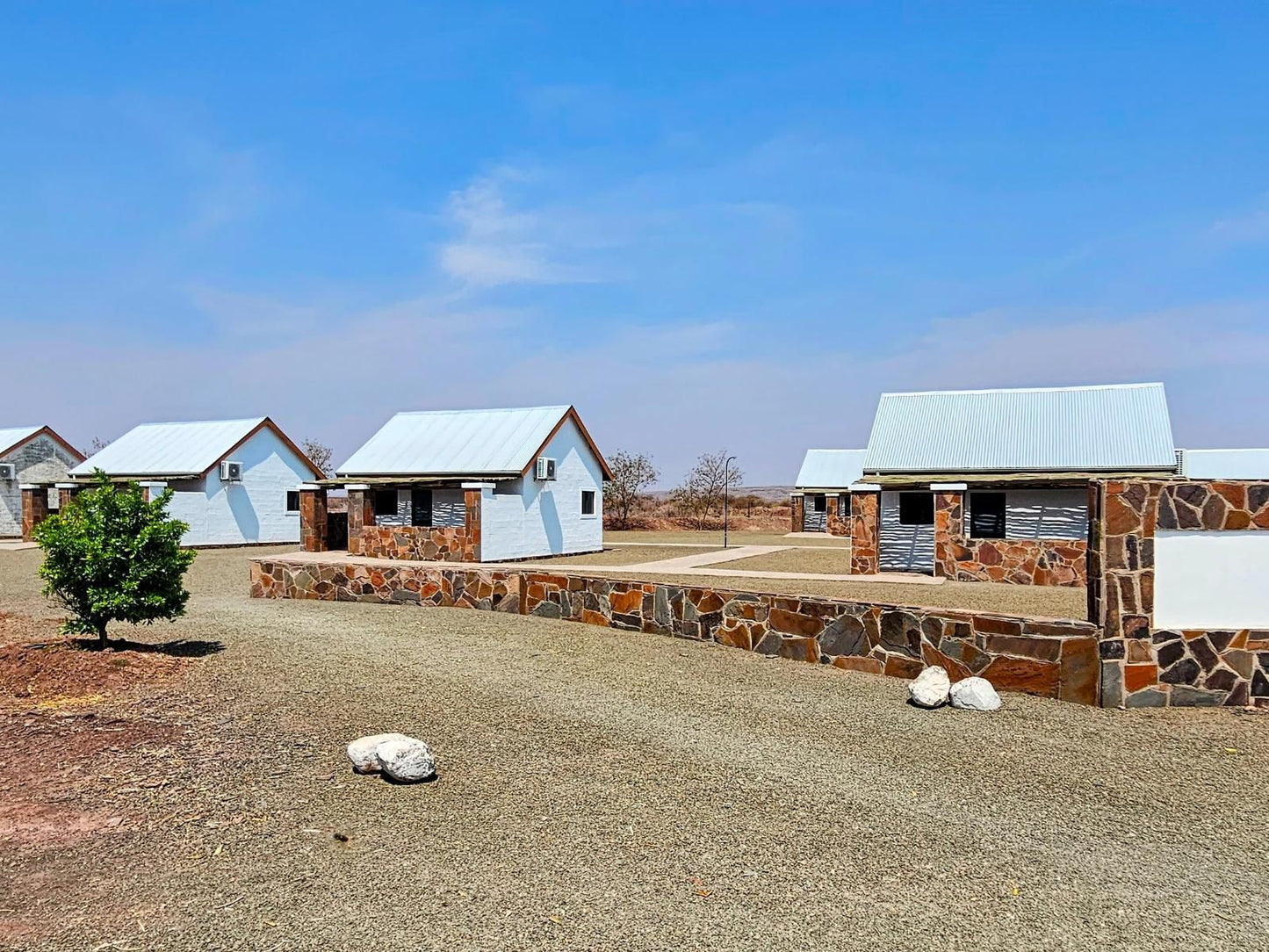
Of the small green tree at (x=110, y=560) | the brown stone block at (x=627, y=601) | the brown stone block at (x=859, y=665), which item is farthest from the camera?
the brown stone block at (x=627, y=601)

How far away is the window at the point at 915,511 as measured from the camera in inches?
941

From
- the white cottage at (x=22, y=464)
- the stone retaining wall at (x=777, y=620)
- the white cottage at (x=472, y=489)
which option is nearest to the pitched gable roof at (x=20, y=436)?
the white cottage at (x=22, y=464)

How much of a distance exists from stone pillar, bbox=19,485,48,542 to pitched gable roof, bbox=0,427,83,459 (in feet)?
19.1

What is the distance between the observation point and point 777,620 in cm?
1098

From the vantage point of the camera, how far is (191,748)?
6.70 metres

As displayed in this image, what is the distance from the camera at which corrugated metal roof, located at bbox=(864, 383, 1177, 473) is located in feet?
78.3

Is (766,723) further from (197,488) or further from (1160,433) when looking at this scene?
(197,488)

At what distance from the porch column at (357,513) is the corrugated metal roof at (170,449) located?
928cm

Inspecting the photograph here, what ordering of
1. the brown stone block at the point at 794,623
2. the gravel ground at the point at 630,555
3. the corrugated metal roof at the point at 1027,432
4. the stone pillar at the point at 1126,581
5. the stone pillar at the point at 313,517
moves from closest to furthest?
the stone pillar at the point at 1126,581 → the brown stone block at the point at 794,623 → the corrugated metal roof at the point at 1027,432 → the gravel ground at the point at 630,555 → the stone pillar at the point at 313,517

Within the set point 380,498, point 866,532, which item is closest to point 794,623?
point 866,532

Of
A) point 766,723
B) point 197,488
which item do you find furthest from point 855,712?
point 197,488

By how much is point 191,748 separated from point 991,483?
19697 mm

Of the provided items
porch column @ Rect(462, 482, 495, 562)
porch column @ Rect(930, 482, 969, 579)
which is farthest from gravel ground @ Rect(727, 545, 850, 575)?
porch column @ Rect(462, 482, 495, 562)

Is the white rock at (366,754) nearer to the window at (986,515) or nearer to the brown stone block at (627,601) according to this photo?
the brown stone block at (627,601)
